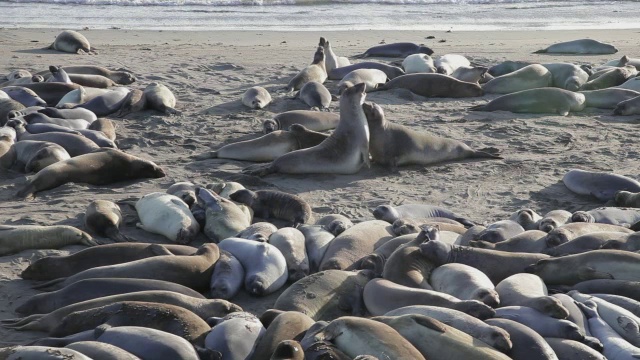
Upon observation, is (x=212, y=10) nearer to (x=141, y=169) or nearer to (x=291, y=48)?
(x=291, y=48)

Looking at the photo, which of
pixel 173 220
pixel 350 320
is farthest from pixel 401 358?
pixel 173 220

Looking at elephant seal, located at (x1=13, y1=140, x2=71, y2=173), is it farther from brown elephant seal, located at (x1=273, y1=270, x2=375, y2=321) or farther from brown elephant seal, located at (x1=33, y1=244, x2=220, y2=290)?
brown elephant seal, located at (x1=273, y1=270, x2=375, y2=321)

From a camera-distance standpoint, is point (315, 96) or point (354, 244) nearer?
point (354, 244)

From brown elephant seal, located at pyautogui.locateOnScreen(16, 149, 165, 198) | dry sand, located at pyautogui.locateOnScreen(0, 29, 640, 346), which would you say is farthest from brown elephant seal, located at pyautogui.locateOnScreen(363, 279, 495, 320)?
brown elephant seal, located at pyautogui.locateOnScreen(16, 149, 165, 198)

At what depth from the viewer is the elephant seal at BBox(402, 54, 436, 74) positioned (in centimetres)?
1176

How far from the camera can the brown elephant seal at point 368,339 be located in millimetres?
3729

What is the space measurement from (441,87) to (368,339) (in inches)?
286

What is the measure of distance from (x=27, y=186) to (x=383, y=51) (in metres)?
7.69

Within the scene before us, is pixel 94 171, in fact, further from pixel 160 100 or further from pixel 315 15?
pixel 315 15

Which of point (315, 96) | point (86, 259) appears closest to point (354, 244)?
point (86, 259)

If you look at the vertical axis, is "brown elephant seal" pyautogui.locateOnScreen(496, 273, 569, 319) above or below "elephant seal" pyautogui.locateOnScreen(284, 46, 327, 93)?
above

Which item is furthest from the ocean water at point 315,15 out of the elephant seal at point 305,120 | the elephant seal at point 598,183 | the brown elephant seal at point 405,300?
the brown elephant seal at point 405,300

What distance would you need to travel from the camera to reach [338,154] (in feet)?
25.5

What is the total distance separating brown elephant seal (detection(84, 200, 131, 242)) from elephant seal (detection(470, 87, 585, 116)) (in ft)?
16.3
